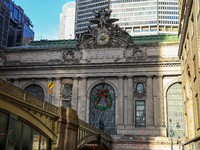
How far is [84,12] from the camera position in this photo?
512ft

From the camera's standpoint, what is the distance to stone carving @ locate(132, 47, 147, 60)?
54172 millimetres

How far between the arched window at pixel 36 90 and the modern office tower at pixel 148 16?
3644 inches

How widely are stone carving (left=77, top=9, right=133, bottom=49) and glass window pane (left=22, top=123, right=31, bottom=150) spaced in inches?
1632

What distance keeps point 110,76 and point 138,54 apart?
6.69 metres

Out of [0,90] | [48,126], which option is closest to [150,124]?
[48,126]

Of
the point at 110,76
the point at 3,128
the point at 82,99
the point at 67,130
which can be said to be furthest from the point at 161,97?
the point at 3,128

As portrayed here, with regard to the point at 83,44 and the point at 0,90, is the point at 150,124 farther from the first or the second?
the point at 0,90

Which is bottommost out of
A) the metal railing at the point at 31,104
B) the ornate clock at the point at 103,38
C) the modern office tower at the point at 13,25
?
the metal railing at the point at 31,104

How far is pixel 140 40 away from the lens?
2328 inches

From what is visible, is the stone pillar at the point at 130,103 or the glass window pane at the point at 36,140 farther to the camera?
the stone pillar at the point at 130,103

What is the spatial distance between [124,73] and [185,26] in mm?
23922

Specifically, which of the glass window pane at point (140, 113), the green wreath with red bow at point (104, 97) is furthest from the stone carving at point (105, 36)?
the glass window pane at point (140, 113)

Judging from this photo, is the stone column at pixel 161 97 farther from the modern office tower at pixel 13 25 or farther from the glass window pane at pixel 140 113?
the modern office tower at pixel 13 25

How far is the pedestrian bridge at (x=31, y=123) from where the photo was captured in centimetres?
1328
